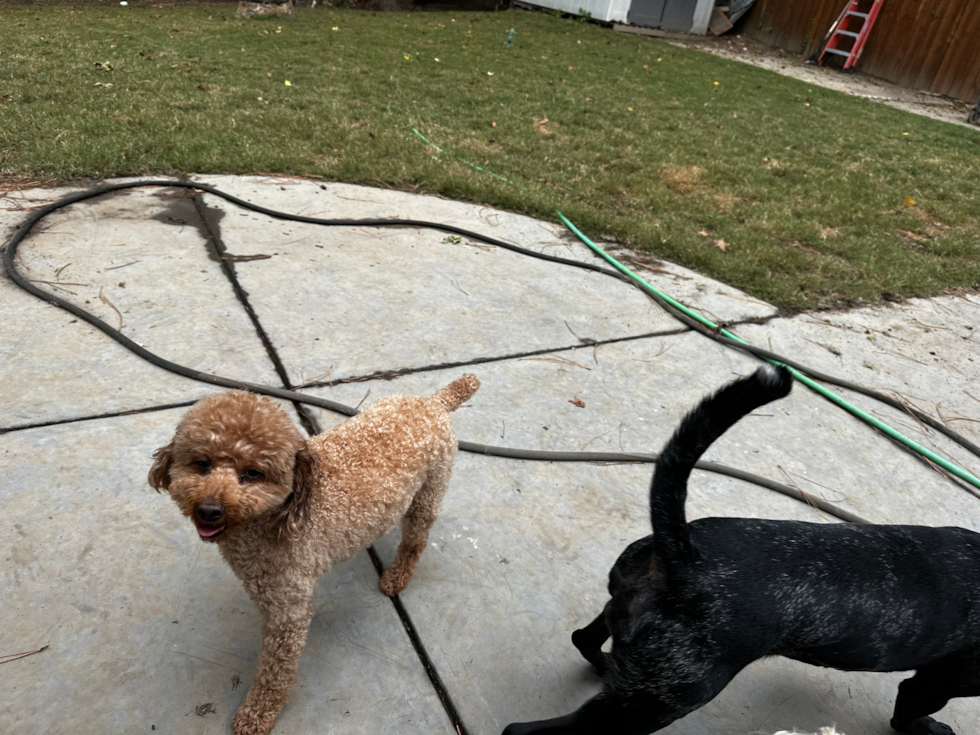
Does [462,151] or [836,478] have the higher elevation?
[462,151]

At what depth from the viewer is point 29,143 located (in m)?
5.36

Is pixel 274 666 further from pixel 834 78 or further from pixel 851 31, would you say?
pixel 851 31

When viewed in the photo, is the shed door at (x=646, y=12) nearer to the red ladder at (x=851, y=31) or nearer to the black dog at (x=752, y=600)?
the red ladder at (x=851, y=31)

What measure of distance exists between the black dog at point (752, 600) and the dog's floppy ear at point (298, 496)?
87cm

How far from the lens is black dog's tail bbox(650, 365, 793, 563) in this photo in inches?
61.4

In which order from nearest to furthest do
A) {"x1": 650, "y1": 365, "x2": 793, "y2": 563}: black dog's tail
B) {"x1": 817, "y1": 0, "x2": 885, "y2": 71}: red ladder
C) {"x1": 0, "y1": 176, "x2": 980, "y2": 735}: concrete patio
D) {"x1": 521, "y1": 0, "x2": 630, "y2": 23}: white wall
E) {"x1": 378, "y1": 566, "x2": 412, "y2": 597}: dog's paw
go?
{"x1": 650, "y1": 365, "x2": 793, "y2": 563}: black dog's tail < {"x1": 0, "y1": 176, "x2": 980, "y2": 735}: concrete patio < {"x1": 378, "y1": 566, "x2": 412, "y2": 597}: dog's paw < {"x1": 817, "y1": 0, "x2": 885, "y2": 71}: red ladder < {"x1": 521, "y1": 0, "x2": 630, "y2": 23}: white wall

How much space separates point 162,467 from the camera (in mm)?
1865

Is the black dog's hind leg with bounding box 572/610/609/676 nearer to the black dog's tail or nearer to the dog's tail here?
the black dog's tail

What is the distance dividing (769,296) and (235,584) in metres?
4.11

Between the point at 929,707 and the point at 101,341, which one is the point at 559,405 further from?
A: the point at 101,341

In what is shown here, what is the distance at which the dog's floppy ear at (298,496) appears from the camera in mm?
1862

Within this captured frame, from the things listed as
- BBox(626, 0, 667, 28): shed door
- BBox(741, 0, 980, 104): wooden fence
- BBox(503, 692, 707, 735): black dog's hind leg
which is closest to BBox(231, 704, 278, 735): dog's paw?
BBox(503, 692, 707, 735): black dog's hind leg

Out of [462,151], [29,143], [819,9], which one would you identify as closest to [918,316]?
[462,151]

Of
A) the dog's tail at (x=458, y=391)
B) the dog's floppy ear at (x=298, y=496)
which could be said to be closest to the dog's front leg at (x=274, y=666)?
the dog's floppy ear at (x=298, y=496)
